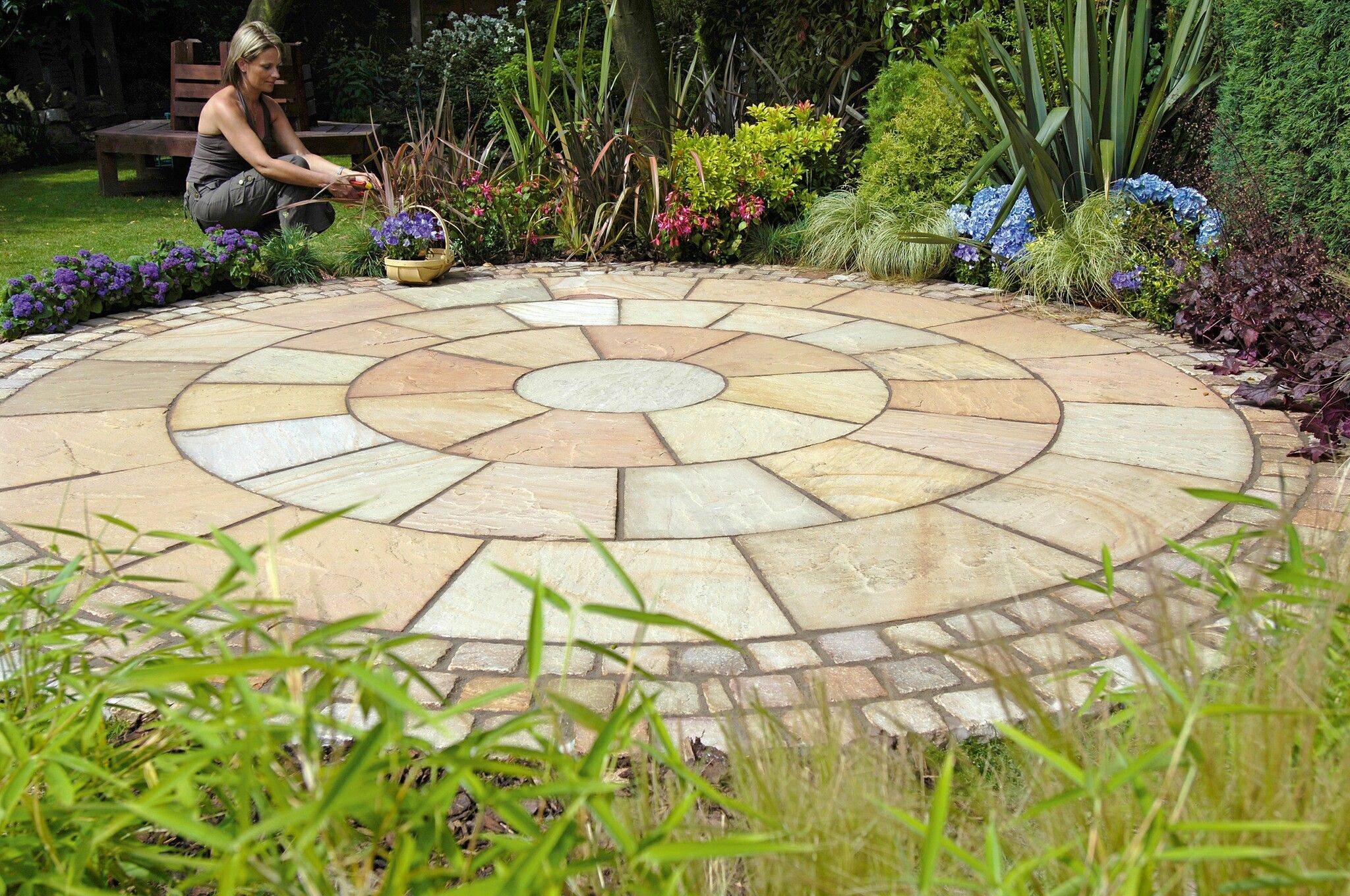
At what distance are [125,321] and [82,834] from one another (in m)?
4.62

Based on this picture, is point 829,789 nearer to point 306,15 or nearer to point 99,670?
point 99,670

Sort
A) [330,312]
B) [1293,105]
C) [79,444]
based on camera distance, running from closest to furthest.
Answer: [79,444]
[1293,105]
[330,312]

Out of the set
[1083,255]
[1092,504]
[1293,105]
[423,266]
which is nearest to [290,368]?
[423,266]

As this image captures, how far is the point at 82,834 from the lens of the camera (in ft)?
4.54

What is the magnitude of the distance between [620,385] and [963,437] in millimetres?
1324

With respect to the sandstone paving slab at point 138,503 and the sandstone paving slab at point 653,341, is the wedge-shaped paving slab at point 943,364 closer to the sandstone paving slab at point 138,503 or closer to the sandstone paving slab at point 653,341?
the sandstone paving slab at point 653,341

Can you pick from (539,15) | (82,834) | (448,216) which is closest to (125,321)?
(448,216)

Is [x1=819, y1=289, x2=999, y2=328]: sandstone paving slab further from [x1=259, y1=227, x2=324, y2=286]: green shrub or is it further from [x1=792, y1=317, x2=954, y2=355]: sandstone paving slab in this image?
[x1=259, y1=227, x2=324, y2=286]: green shrub

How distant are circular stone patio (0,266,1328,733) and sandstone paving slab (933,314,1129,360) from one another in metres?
0.02

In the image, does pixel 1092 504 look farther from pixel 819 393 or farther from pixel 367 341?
pixel 367 341

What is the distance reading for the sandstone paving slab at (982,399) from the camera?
4090 millimetres

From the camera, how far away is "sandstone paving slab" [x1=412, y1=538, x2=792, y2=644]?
2574 mm

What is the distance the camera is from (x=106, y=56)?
13211 mm

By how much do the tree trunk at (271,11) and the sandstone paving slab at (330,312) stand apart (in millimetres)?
6271
